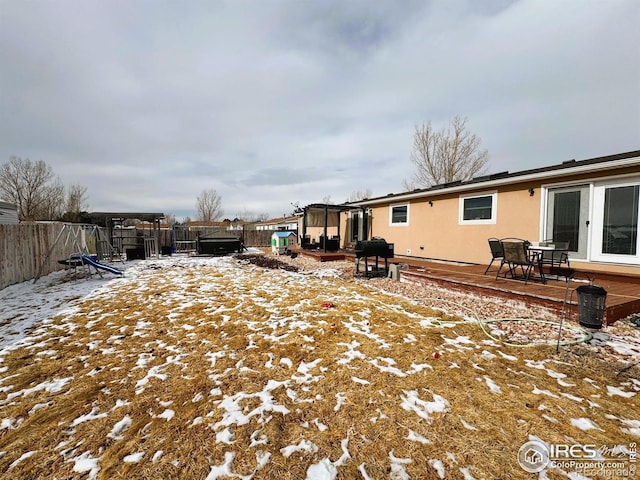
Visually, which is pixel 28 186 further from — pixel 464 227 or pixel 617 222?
pixel 617 222

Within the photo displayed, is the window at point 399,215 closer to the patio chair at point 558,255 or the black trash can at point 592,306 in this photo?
the patio chair at point 558,255

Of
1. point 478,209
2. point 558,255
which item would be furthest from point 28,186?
→ point 558,255

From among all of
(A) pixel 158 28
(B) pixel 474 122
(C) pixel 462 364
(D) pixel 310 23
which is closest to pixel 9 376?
(C) pixel 462 364

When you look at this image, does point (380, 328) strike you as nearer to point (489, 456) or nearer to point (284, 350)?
point (284, 350)

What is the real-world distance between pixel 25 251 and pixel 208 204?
33.2 m

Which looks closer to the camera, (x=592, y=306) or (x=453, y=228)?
(x=592, y=306)

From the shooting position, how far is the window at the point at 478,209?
25.6ft

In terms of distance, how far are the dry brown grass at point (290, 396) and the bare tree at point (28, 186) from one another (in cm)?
2976

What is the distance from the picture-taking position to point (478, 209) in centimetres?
816

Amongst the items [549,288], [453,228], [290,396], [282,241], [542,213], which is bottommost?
[290,396]

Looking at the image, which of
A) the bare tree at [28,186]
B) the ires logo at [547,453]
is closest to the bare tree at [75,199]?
the bare tree at [28,186]

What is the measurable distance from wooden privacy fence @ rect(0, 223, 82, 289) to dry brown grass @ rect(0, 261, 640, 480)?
14.8 ft

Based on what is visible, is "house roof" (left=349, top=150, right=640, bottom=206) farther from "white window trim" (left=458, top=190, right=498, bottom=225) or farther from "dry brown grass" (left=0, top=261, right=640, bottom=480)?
"dry brown grass" (left=0, top=261, right=640, bottom=480)

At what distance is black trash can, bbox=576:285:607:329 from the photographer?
3.34 meters
